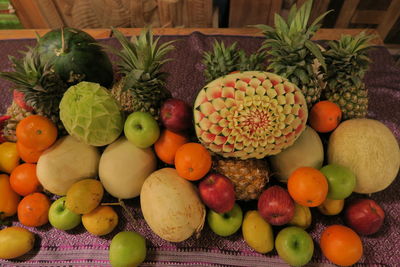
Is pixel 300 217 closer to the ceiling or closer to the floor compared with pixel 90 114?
closer to the floor

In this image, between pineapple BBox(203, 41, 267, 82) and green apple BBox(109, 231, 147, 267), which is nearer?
green apple BBox(109, 231, 147, 267)

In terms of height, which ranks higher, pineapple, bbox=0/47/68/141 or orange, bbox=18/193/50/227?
pineapple, bbox=0/47/68/141

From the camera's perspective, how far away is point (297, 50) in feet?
2.54

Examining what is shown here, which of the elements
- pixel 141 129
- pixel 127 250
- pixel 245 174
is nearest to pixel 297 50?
pixel 245 174

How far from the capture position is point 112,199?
34.1 inches

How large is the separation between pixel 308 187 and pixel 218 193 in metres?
0.22

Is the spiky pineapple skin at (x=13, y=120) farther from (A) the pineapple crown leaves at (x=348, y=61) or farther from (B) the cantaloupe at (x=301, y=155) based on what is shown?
(A) the pineapple crown leaves at (x=348, y=61)

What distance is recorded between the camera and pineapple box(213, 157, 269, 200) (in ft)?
2.44

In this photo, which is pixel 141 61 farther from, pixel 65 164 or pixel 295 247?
pixel 295 247

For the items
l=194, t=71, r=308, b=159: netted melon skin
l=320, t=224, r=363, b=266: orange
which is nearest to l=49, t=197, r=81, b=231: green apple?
l=194, t=71, r=308, b=159: netted melon skin

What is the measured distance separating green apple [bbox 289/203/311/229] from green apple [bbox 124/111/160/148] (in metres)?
0.45

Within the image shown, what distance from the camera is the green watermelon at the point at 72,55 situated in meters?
0.85

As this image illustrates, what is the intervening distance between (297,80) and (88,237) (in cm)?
77

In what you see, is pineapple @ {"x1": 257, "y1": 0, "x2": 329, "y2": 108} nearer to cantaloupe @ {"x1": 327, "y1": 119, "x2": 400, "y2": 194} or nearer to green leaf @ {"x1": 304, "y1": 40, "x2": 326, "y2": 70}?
green leaf @ {"x1": 304, "y1": 40, "x2": 326, "y2": 70}
